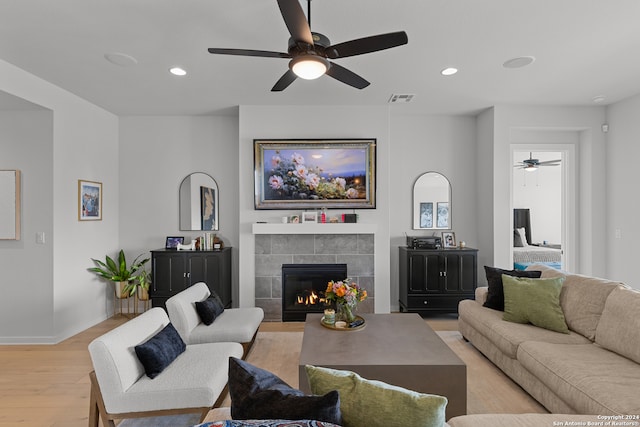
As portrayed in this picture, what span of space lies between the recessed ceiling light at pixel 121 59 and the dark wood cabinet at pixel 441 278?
3784mm

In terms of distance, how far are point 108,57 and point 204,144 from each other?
2.04 metres

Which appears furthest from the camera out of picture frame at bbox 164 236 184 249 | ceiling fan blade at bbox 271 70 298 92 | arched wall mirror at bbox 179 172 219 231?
arched wall mirror at bbox 179 172 219 231

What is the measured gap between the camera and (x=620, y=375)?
205 cm

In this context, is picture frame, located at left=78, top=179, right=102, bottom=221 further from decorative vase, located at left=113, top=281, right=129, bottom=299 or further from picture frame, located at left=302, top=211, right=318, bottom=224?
picture frame, located at left=302, top=211, right=318, bottom=224

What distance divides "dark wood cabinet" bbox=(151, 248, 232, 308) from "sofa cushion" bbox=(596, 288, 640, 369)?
157 inches

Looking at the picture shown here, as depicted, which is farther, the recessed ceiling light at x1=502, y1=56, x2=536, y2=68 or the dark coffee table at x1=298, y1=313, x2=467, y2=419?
the recessed ceiling light at x1=502, y1=56, x2=536, y2=68

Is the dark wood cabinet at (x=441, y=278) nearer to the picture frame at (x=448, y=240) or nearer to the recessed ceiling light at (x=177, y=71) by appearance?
the picture frame at (x=448, y=240)

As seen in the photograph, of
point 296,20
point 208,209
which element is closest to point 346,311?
point 296,20

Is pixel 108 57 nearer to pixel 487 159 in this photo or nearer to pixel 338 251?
pixel 338 251

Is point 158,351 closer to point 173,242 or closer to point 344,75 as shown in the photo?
point 344,75

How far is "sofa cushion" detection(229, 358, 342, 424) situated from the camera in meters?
1.06

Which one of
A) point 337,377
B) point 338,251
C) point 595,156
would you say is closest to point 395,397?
point 337,377

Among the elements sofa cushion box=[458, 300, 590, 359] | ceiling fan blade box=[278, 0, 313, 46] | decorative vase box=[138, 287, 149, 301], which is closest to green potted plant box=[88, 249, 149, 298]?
decorative vase box=[138, 287, 149, 301]

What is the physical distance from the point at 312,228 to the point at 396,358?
95.7 inches
